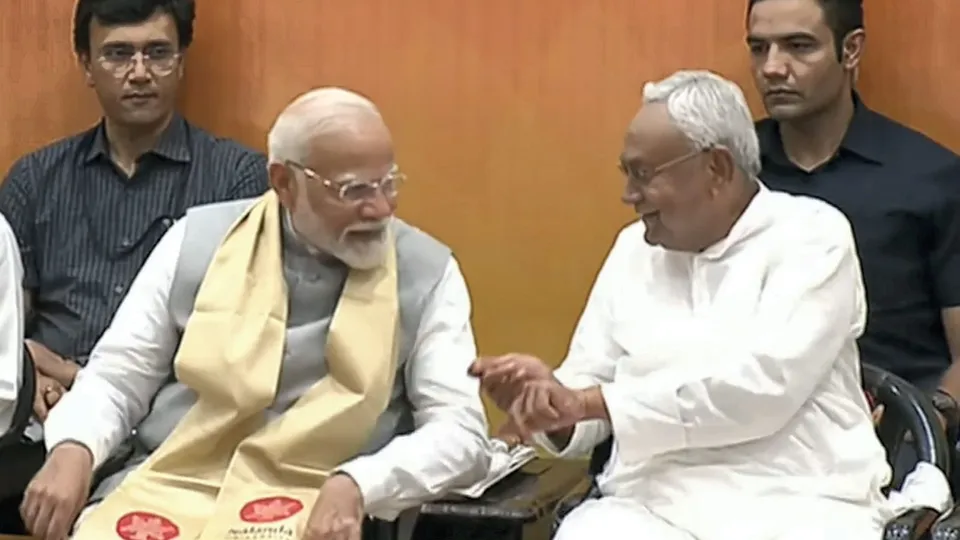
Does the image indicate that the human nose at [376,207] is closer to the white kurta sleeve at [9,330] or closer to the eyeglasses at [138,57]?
the white kurta sleeve at [9,330]

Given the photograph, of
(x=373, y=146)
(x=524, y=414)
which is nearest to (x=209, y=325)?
(x=373, y=146)

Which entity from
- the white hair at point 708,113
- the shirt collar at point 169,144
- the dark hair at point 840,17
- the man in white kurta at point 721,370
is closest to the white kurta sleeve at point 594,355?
the man in white kurta at point 721,370

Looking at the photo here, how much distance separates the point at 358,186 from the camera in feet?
7.80

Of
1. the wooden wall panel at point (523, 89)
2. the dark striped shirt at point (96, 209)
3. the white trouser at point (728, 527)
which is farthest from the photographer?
the dark striped shirt at point (96, 209)

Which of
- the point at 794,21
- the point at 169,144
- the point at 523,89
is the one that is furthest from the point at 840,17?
the point at 169,144

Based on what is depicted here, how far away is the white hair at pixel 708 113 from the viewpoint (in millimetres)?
2246

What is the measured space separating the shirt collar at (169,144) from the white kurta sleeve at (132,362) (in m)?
0.72

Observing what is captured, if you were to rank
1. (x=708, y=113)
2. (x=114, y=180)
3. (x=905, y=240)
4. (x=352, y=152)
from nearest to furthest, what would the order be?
(x=708, y=113) → (x=352, y=152) → (x=905, y=240) → (x=114, y=180)

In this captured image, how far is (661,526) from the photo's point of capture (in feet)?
7.16

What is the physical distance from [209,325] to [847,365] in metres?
1.00

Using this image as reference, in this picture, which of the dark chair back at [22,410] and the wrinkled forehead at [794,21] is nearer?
the dark chair back at [22,410]

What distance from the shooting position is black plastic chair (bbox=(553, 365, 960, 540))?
236 centimetres

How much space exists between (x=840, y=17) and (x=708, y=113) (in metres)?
0.79

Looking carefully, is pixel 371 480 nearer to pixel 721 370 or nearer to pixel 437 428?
pixel 437 428
